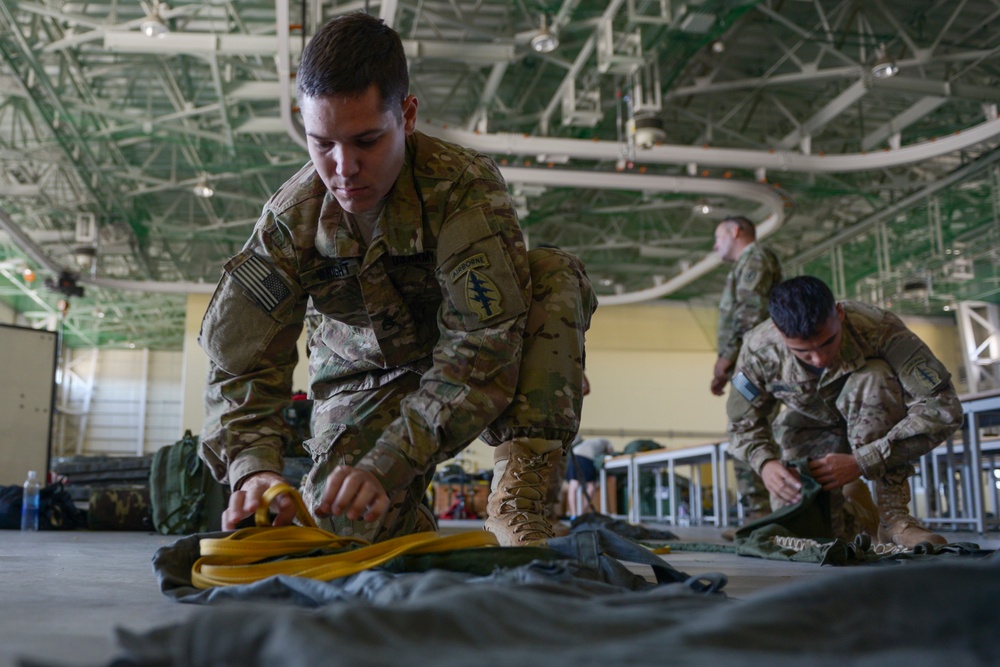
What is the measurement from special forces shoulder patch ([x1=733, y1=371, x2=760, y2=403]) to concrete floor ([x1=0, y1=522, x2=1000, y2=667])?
106 cm

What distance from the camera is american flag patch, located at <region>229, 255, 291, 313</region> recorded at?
182 centimetres

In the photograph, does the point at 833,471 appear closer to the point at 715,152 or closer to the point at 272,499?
the point at 272,499

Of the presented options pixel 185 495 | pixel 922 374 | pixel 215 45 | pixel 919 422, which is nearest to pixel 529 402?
pixel 919 422

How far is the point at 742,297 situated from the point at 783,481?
1963 mm

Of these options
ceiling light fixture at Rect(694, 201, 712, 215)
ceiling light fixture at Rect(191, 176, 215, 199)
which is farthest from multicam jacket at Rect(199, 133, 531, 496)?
ceiling light fixture at Rect(191, 176, 215, 199)

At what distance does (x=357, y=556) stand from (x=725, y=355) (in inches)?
153

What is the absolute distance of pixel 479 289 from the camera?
1685mm

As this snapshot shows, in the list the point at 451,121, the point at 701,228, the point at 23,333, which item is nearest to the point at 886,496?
the point at 23,333

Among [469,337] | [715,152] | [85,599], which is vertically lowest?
[85,599]

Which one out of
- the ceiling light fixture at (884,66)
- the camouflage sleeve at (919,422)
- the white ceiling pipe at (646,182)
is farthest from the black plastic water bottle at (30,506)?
the ceiling light fixture at (884,66)

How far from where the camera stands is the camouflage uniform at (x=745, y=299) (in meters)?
4.68

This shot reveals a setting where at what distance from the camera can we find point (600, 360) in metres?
17.6

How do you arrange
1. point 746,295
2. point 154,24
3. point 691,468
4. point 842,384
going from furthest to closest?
point 691,468, point 154,24, point 746,295, point 842,384

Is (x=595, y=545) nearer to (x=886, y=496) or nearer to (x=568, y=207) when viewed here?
(x=886, y=496)
